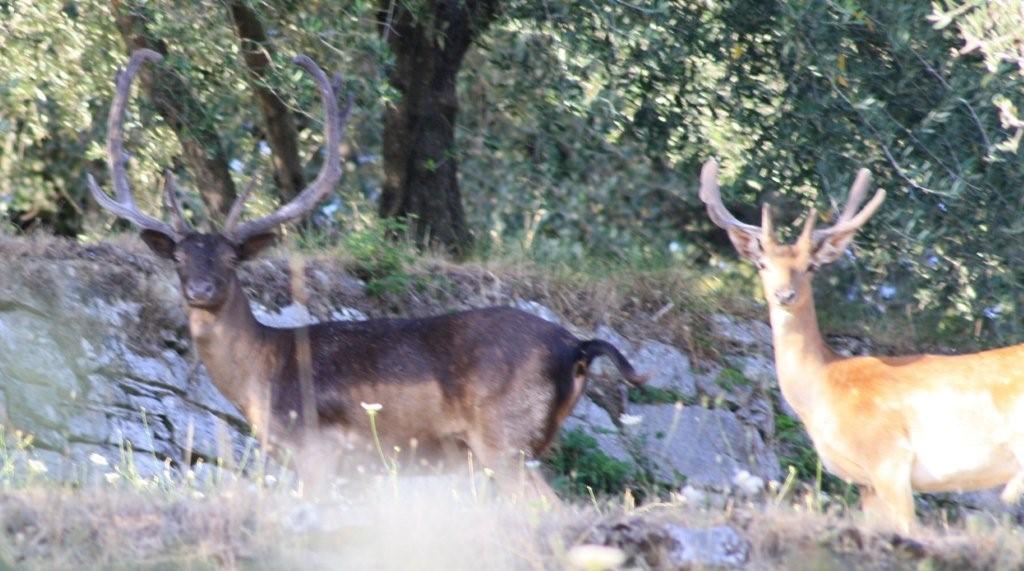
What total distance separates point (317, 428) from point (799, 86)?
13.0 feet

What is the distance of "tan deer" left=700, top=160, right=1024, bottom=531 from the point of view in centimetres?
832

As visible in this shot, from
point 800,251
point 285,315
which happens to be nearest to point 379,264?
point 285,315

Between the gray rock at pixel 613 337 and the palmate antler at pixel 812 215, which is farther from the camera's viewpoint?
the gray rock at pixel 613 337

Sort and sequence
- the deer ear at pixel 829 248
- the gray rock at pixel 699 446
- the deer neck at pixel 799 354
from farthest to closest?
the gray rock at pixel 699 446 → the deer ear at pixel 829 248 → the deer neck at pixel 799 354

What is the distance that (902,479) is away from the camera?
327 inches

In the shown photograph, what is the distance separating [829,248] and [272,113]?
4903mm

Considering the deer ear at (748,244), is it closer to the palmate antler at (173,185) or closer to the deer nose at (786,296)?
the deer nose at (786,296)

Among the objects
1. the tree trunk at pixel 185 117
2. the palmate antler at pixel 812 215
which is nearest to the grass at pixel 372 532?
the palmate antler at pixel 812 215

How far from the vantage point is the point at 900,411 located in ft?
27.8

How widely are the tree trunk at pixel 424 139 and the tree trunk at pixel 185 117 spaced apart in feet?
4.27

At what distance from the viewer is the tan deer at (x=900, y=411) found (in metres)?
8.32

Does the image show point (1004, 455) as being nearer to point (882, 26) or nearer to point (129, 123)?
point (882, 26)

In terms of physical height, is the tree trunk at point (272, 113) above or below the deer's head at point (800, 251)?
above

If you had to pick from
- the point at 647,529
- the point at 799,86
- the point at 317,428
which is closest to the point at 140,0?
the point at 317,428
